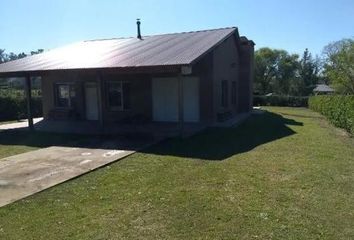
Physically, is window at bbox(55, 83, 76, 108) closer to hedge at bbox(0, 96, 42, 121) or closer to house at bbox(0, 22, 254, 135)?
house at bbox(0, 22, 254, 135)

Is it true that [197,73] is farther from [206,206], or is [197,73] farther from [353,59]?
[353,59]

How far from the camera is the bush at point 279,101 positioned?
41594 millimetres

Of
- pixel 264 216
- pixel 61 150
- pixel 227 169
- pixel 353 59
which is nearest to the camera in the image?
pixel 264 216

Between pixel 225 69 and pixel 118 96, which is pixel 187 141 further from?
pixel 225 69

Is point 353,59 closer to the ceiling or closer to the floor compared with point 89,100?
closer to the ceiling

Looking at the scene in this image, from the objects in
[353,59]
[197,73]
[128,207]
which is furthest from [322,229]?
[353,59]

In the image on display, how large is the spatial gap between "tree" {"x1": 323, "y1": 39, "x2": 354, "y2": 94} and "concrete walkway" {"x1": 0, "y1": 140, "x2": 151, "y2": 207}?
4520 cm

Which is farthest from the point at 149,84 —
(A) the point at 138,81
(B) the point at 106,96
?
(B) the point at 106,96

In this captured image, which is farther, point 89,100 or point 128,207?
point 89,100

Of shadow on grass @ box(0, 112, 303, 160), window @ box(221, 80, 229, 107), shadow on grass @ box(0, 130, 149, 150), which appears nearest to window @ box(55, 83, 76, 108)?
shadow on grass @ box(0, 112, 303, 160)

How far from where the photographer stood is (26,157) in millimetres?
A: 10633

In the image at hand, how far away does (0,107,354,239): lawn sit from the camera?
5129mm

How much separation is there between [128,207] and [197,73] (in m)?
11.7

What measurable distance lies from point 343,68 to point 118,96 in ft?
143
